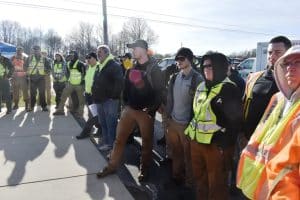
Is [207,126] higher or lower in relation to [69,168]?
higher

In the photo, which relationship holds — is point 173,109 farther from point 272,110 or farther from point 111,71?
point 272,110

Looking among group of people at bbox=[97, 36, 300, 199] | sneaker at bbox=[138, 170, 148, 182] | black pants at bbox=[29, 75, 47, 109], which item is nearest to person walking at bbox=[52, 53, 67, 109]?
black pants at bbox=[29, 75, 47, 109]

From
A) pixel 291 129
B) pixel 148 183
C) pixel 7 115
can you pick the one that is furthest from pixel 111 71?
pixel 7 115

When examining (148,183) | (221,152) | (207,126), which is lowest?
(148,183)

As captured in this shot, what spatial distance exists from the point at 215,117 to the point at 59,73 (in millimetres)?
7319

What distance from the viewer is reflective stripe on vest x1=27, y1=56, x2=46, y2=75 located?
9469 millimetres

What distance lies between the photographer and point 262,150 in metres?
1.82

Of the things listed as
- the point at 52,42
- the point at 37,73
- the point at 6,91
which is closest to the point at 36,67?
the point at 37,73

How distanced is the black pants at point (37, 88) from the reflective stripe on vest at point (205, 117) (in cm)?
710

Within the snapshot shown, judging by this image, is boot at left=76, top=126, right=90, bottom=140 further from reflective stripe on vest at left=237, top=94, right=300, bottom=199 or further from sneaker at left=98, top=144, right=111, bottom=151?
reflective stripe on vest at left=237, top=94, right=300, bottom=199

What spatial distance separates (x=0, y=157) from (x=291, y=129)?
16.3 feet

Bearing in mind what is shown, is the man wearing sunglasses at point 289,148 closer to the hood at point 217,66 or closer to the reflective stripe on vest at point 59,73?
the hood at point 217,66

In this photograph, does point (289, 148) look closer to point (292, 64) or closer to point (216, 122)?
point (292, 64)

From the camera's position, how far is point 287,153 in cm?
151
